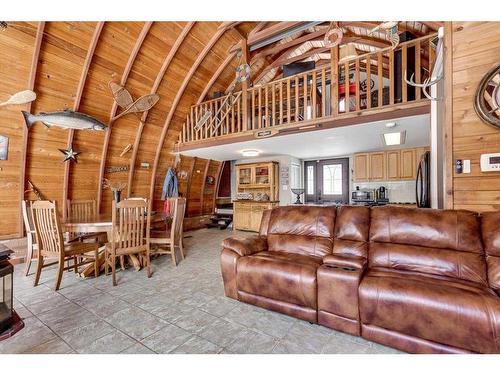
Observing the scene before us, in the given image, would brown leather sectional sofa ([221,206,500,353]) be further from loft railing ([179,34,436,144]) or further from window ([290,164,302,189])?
window ([290,164,302,189])

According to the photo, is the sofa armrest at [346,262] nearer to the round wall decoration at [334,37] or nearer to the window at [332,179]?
the round wall decoration at [334,37]

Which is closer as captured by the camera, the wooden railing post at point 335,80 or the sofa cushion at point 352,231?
the sofa cushion at point 352,231

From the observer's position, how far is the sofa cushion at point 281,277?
6.47ft

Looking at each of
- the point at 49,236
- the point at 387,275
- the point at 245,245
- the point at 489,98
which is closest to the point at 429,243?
the point at 387,275

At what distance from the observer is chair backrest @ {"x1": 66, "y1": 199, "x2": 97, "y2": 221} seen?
409cm

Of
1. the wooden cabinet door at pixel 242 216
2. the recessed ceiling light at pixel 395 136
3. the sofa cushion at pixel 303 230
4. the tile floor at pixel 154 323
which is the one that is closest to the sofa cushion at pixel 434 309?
the tile floor at pixel 154 323

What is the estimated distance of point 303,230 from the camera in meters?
2.66

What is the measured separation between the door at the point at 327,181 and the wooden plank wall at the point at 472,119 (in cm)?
464

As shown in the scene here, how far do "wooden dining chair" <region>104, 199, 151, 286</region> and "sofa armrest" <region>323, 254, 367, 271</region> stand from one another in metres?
2.47

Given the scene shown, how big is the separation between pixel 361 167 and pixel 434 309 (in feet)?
17.2

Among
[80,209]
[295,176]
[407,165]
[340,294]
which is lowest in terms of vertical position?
[340,294]

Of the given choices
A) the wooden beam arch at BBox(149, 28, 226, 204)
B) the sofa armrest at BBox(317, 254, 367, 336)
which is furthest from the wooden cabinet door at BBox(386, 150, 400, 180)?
the wooden beam arch at BBox(149, 28, 226, 204)

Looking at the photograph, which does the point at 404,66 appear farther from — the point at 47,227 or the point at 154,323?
the point at 47,227
